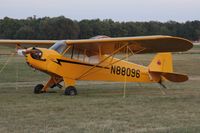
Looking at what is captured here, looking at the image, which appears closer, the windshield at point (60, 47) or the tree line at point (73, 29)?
the windshield at point (60, 47)

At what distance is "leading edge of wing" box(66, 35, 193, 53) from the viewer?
15.6 metres

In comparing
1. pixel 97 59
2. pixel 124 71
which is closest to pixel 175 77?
pixel 124 71

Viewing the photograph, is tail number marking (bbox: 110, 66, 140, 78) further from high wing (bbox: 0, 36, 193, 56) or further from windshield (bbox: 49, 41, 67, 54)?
windshield (bbox: 49, 41, 67, 54)

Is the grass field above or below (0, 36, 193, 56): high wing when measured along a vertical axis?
below

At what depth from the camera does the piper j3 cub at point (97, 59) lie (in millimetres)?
16344

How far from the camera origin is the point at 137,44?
1694 cm

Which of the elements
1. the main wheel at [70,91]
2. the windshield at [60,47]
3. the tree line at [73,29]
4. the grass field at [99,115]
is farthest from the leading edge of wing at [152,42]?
the tree line at [73,29]

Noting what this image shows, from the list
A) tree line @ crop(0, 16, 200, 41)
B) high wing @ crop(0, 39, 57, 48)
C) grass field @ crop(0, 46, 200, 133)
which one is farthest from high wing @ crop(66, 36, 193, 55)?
tree line @ crop(0, 16, 200, 41)

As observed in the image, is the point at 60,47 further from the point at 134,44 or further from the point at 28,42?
the point at 28,42

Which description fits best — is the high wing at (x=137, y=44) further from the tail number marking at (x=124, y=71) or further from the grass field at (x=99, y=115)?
the grass field at (x=99, y=115)

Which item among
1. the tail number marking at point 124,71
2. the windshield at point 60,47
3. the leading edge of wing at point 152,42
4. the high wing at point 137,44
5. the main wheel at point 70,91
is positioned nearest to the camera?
the leading edge of wing at point 152,42

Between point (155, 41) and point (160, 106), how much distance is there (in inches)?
145

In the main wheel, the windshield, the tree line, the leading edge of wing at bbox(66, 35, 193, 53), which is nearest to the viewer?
the leading edge of wing at bbox(66, 35, 193, 53)

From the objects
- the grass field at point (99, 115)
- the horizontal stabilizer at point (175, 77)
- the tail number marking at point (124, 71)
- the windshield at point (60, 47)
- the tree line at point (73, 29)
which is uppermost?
the tree line at point (73, 29)
